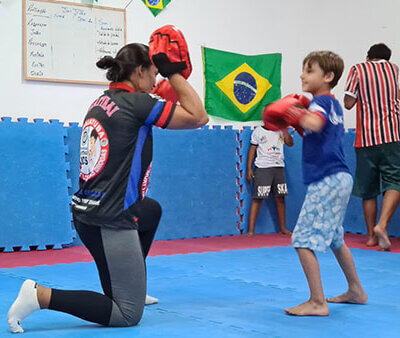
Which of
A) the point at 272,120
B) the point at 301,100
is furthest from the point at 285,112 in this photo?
the point at 301,100

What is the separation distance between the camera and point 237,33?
7398mm

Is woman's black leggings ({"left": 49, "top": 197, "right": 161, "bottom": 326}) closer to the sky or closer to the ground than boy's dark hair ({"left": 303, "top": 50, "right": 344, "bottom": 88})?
closer to the ground

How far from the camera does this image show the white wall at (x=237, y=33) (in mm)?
5941

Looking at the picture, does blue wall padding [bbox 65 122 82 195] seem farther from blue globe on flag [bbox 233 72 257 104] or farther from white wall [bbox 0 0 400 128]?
blue globe on flag [bbox 233 72 257 104]

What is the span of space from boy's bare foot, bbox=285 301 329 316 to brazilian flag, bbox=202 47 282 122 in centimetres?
438

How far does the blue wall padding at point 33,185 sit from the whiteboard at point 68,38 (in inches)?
22.2

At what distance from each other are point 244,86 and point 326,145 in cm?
454

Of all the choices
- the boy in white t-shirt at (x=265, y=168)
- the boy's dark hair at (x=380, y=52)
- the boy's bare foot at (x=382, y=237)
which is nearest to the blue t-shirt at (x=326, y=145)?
the boy's bare foot at (x=382, y=237)

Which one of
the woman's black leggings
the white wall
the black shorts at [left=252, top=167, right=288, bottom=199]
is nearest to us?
the woman's black leggings

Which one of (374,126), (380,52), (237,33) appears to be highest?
(237,33)

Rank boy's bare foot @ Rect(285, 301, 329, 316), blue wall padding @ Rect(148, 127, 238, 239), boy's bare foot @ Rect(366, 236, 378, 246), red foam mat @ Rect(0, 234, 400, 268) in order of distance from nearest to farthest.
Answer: boy's bare foot @ Rect(285, 301, 329, 316), red foam mat @ Rect(0, 234, 400, 268), boy's bare foot @ Rect(366, 236, 378, 246), blue wall padding @ Rect(148, 127, 238, 239)

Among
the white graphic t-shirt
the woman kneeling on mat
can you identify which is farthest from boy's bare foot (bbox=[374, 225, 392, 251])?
the woman kneeling on mat

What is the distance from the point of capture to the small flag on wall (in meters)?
6.70

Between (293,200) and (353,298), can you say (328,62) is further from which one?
(293,200)
